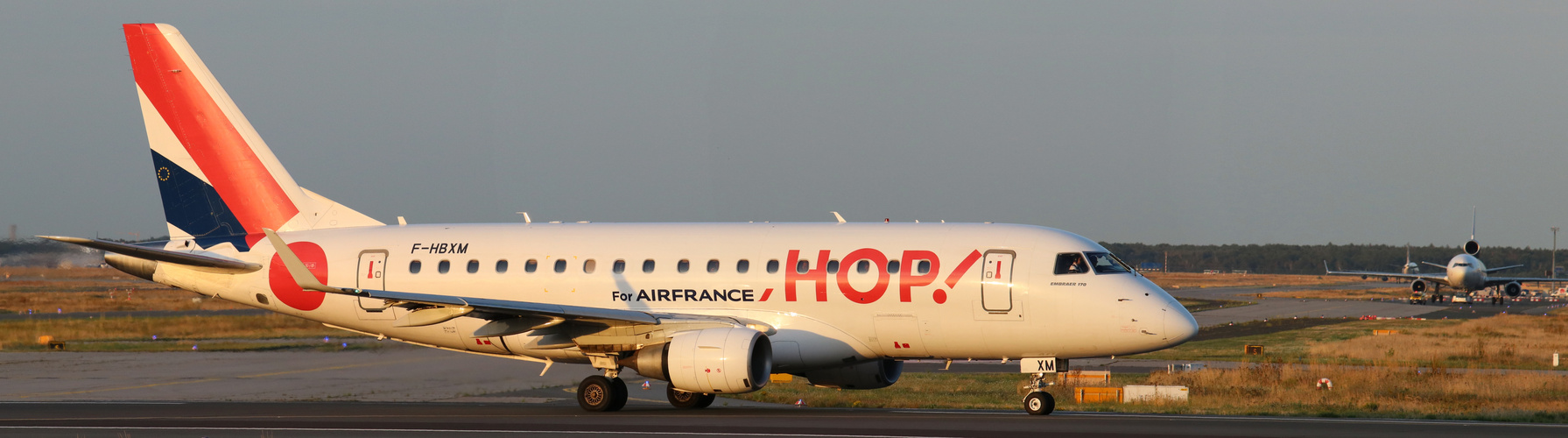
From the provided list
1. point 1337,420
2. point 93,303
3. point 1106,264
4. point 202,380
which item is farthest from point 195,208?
point 93,303

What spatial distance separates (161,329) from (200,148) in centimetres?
2397

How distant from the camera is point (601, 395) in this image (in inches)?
901

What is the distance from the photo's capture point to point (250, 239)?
86.2ft

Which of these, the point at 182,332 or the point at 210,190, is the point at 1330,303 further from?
the point at 210,190

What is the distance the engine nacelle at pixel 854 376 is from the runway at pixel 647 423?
52 cm

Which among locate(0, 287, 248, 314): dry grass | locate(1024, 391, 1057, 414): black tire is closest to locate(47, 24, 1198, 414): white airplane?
locate(1024, 391, 1057, 414): black tire

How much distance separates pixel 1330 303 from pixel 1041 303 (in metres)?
77.7

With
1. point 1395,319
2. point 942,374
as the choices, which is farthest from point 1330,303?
point 942,374

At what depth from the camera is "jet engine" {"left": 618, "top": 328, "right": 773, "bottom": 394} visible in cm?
2080

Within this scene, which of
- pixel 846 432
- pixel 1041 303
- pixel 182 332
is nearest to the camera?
pixel 846 432

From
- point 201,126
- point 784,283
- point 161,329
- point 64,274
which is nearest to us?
point 784,283

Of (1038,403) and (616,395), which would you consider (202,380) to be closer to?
(616,395)

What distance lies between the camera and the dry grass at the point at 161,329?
4450 centimetres

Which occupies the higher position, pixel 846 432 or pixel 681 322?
pixel 681 322
